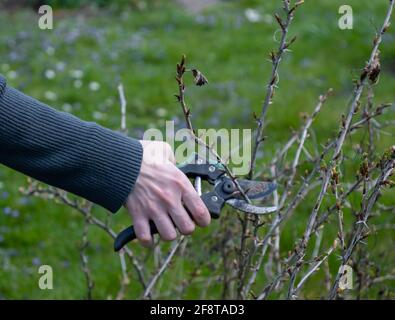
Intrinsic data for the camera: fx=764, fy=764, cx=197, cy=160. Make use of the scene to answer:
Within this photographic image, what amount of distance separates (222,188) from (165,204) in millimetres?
212

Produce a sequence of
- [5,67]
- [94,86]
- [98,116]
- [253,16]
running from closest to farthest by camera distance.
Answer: [98,116] → [94,86] → [5,67] → [253,16]

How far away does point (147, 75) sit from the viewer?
6.25 meters

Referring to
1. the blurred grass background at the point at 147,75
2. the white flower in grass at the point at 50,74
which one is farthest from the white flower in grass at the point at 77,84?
the white flower in grass at the point at 50,74

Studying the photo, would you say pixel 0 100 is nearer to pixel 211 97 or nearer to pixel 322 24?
pixel 211 97

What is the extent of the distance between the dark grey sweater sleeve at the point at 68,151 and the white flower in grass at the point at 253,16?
5.82m

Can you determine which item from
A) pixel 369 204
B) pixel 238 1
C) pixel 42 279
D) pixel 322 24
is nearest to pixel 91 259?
pixel 42 279

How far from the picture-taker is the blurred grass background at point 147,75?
4098 mm

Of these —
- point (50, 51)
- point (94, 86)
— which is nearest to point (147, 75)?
point (94, 86)

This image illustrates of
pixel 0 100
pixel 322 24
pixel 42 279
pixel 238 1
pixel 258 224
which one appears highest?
Answer: pixel 238 1

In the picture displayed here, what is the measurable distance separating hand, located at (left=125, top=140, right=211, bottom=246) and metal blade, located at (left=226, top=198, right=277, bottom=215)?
14 centimetres

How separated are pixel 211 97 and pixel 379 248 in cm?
246

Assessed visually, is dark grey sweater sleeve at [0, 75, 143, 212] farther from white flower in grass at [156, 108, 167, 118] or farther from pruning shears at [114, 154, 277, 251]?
white flower in grass at [156, 108, 167, 118]

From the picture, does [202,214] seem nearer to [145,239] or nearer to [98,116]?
[145,239]
